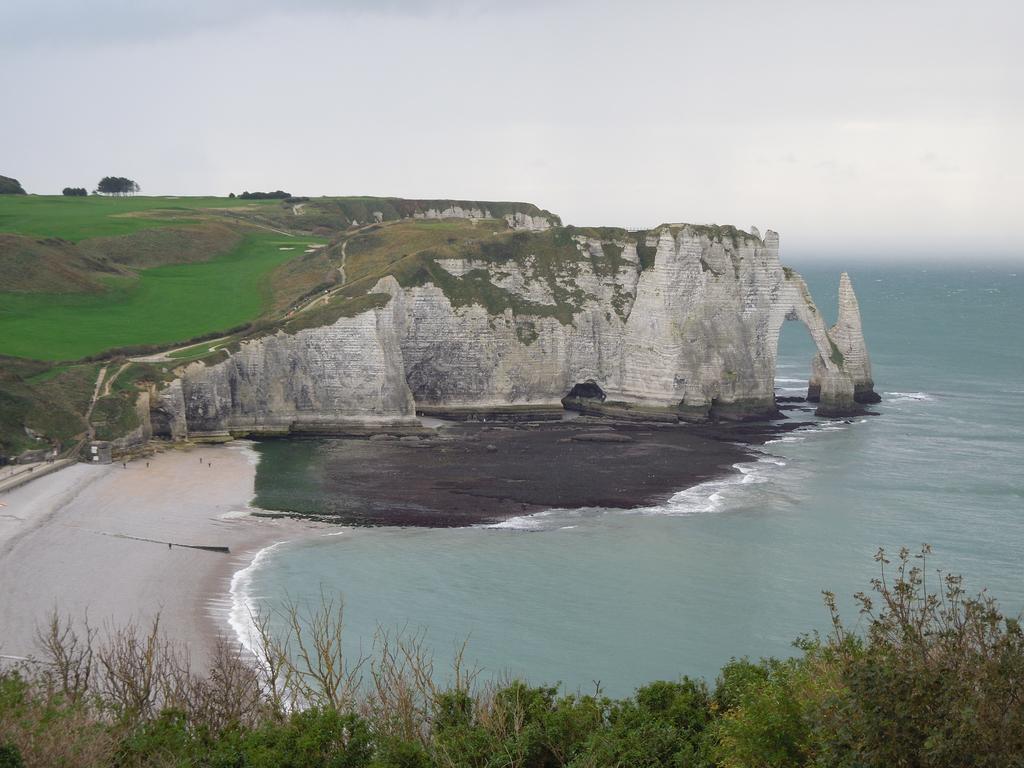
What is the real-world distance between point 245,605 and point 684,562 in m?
16.7

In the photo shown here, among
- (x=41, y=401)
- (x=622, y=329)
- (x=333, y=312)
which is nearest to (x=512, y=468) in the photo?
(x=333, y=312)

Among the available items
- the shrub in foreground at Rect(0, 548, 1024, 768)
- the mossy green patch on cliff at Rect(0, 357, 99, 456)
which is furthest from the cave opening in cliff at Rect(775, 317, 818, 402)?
the shrub in foreground at Rect(0, 548, 1024, 768)

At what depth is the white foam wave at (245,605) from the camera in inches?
1304

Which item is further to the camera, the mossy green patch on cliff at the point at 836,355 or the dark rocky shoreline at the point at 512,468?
the mossy green patch on cliff at the point at 836,355

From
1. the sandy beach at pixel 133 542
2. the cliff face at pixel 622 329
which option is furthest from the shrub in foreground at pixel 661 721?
the cliff face at pixel 622 329

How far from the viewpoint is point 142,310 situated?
76.6 m

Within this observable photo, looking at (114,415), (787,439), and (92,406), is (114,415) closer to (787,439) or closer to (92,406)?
(92,406)

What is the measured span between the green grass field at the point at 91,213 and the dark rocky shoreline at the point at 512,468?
142 ft

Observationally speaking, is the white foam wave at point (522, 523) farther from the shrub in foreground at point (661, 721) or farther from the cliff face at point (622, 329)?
the shrub in foreground at point (661, 721)

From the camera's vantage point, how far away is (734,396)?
71875 mm

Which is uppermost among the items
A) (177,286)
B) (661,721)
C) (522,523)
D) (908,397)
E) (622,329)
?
(177,286)

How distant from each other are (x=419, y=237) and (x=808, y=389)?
31.1 metres

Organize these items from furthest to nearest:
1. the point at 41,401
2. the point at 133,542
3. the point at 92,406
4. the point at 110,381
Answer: the point at 110,381 → the point at 92,406 → the point at 41,401 → the point at 133,542

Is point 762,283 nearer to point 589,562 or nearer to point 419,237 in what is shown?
point 419,237
